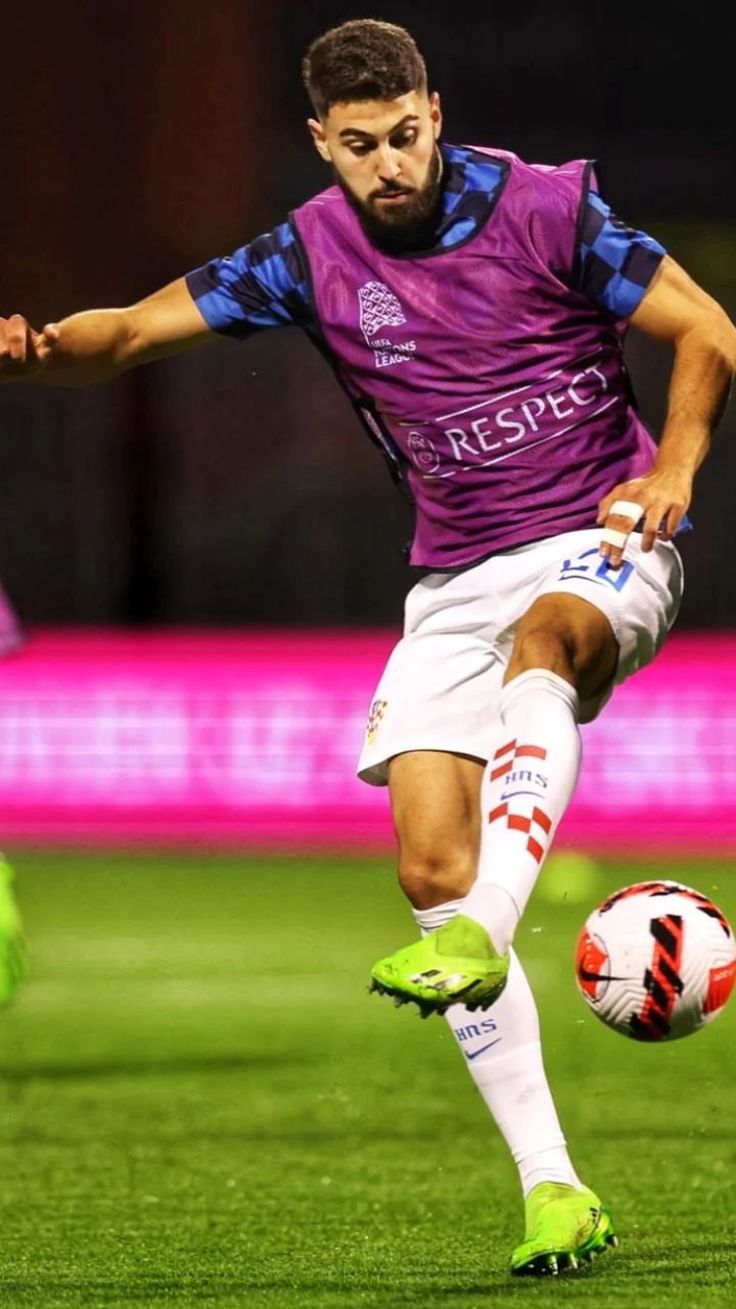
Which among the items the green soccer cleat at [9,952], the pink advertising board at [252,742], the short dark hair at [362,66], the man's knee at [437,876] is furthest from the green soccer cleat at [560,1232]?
the pink advertising board at [252,742]

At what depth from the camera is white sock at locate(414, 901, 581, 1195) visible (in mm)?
4676

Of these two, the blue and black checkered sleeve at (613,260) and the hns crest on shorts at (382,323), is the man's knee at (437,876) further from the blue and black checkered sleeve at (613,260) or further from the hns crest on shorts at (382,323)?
the blue and black checkered sleeve at (613,260)

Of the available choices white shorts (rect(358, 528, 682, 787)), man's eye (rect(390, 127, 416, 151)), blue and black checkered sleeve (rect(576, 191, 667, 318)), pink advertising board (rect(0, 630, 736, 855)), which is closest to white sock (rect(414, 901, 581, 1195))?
white shorts (rect(358, 528, 682, 787))

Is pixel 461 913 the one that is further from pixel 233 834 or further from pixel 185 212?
pixel 185 212

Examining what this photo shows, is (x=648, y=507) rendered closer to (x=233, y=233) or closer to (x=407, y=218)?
(x=407, y=218)

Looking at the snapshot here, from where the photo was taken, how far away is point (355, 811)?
12.2m

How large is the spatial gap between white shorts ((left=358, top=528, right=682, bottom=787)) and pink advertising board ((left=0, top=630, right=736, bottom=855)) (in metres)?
6.92

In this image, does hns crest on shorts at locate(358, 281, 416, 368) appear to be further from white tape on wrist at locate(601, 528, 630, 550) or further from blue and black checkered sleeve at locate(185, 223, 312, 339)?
white tape on wrist at locate(601, 528, 630, 550)

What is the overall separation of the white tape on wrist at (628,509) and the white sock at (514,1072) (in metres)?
0.88

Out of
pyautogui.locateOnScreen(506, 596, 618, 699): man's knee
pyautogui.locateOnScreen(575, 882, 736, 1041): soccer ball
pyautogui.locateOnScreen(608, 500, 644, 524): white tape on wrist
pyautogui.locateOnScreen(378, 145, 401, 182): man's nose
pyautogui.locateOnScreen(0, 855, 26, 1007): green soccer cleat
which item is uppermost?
pyautogui.locateOnScreen(378, 145, 401, 182): man's nose

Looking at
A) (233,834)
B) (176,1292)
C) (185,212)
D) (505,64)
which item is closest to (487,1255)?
(176,1292)

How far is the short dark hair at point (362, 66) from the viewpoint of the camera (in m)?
4.52

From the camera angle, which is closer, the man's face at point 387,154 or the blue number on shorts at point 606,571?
the blue number on shorts at point 606,571

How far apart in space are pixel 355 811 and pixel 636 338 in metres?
2.65
